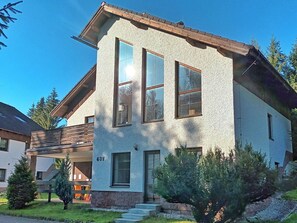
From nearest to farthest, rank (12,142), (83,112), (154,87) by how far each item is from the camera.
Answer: (154,87) → (83,112) → (12,142)

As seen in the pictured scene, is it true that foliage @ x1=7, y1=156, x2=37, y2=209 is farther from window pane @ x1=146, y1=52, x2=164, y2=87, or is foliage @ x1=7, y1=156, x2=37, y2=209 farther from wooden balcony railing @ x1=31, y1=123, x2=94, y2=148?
window pane @ x1=146, y1=52, x2=164, y2=87

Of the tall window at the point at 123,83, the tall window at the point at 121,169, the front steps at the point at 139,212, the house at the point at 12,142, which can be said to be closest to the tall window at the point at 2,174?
the house at the point at 12,142

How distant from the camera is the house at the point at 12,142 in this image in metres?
31.2

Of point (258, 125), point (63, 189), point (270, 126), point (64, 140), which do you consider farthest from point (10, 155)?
point (258, 125)

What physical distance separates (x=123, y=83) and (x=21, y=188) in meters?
7.85

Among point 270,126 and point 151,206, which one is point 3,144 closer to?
point 151,206

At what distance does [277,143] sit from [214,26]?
29.0 feet

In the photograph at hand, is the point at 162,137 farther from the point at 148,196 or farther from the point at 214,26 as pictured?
the point at 214,26

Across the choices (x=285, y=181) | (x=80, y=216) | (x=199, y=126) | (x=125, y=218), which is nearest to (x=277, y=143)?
(x=285, y=181)

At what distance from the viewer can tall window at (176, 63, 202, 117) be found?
542 inches

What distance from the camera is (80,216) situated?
45.5 ft

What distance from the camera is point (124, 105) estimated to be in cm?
1633

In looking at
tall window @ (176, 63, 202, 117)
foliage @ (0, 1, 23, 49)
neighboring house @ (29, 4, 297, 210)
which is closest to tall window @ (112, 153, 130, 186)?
neighboring house @ (29, 4, 297, 210)

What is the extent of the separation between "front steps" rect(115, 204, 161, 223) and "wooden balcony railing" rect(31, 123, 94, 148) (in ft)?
17.9
